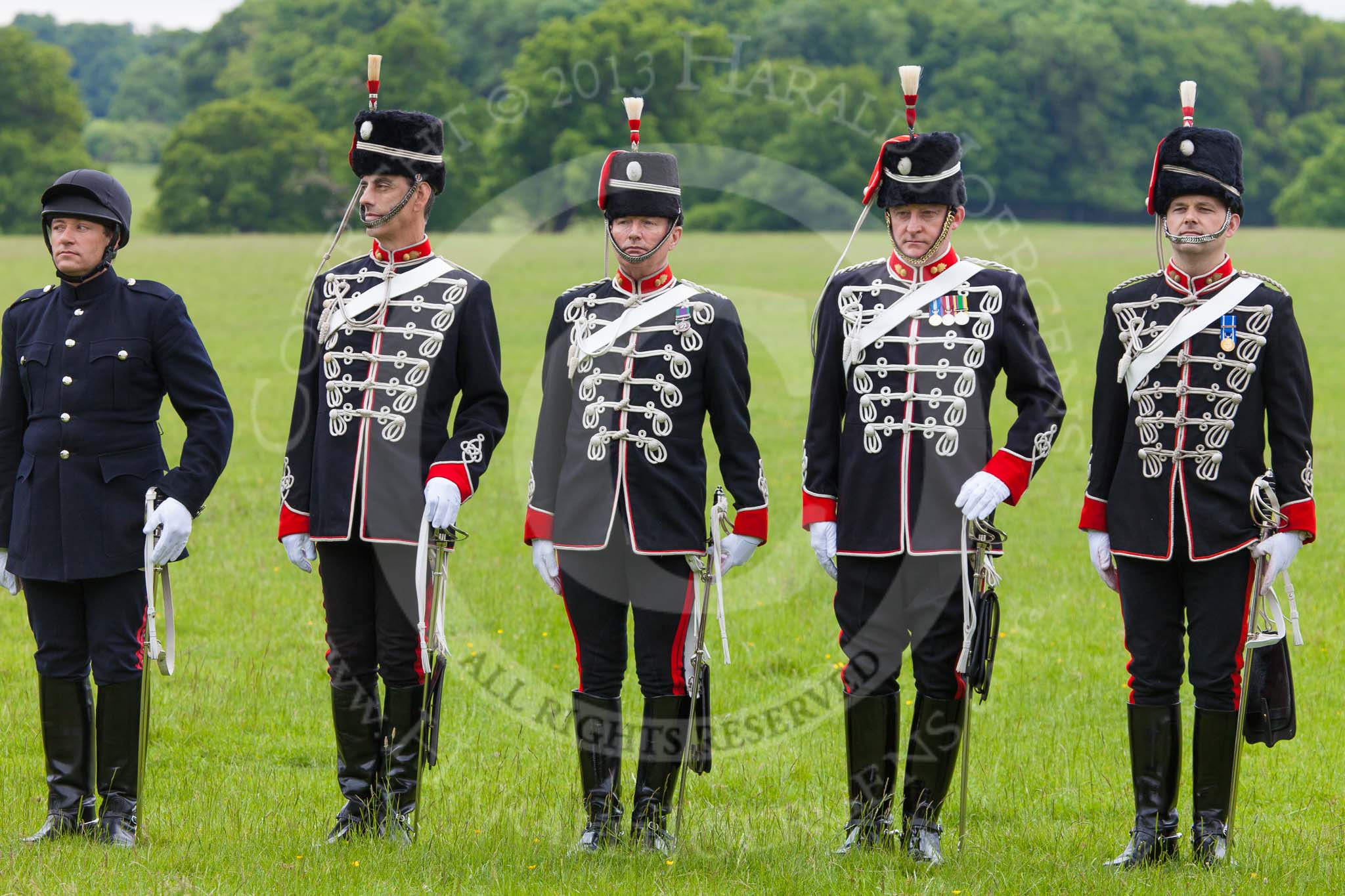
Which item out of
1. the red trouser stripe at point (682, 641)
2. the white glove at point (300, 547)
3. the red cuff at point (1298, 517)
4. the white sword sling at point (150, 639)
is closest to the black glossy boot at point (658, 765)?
the red trouser stripe at point (682, 641)

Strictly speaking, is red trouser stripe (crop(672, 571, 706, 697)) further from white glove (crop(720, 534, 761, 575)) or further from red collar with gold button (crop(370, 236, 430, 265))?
red collar with gold button (crop(370, 236, 430, 265))

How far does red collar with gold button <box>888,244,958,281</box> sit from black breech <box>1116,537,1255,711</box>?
1.15 metres

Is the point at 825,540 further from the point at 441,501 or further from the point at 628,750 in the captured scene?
the point at 628,750

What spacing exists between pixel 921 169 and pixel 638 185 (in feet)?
3.15

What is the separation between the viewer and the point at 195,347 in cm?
544

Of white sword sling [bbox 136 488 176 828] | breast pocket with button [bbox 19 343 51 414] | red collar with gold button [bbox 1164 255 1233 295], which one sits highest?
red collar with gold button [bbox 1164 255 1233 295]

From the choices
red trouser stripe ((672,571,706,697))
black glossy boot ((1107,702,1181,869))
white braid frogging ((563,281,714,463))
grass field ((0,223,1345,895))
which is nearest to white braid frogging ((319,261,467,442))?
white braid frogging ((563,281,714,463))

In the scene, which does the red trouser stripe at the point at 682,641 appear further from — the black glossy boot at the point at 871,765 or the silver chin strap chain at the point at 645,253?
the silver chin strap chain at the point at 645,253

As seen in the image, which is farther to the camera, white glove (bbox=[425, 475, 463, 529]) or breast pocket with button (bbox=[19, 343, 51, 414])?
breast pocket with button (bbox=[19, 343, 51, 414])

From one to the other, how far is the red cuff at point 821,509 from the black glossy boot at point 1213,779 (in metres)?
1.41

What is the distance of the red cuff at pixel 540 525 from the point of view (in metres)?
5.53

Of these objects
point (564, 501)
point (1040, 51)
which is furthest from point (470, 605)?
point (1040, 51)

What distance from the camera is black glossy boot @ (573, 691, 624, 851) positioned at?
18.0 feet

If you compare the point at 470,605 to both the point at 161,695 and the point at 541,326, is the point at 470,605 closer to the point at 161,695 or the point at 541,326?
the point at 161,695
